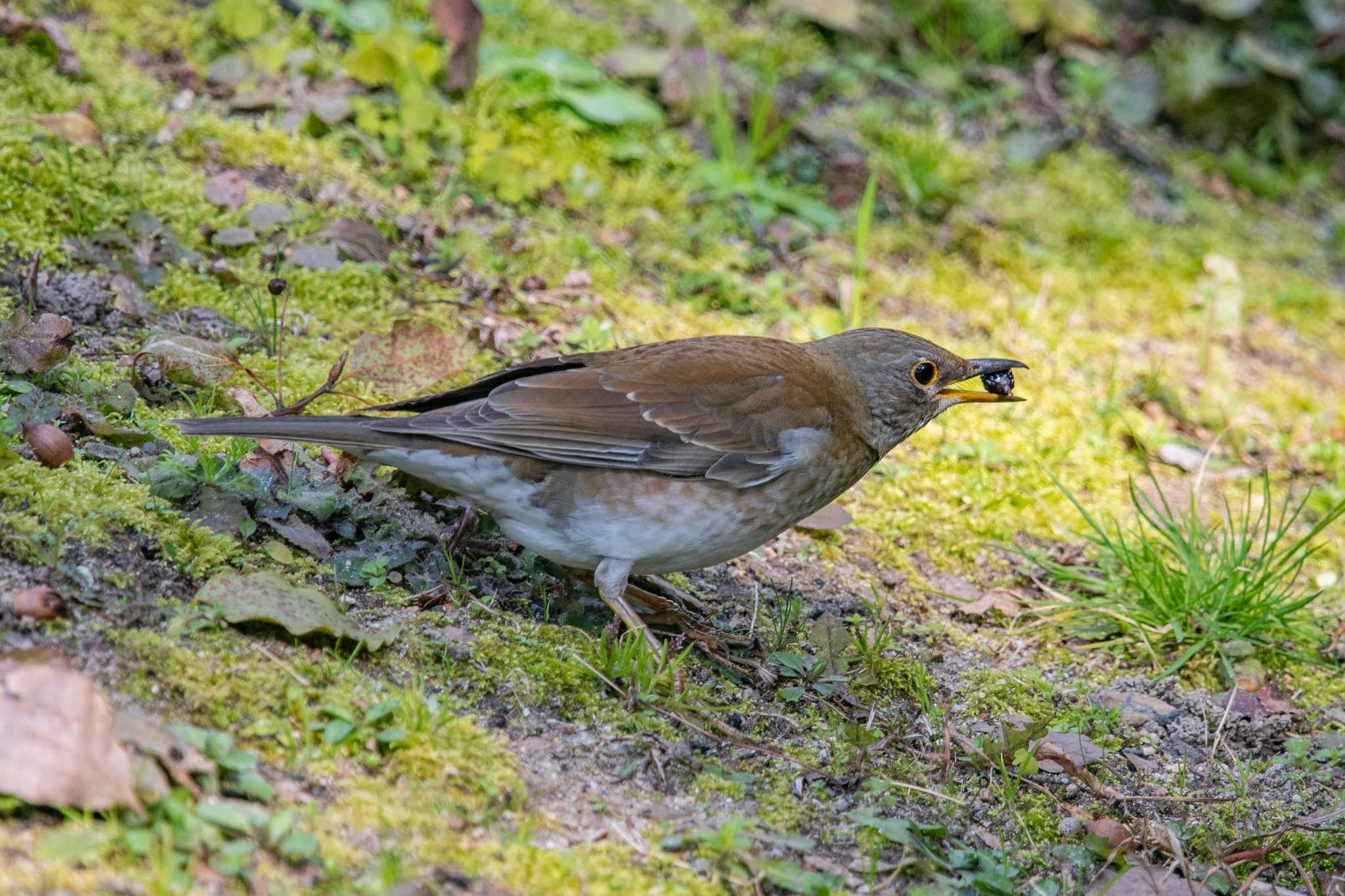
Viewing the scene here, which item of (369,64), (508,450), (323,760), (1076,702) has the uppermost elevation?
(369,64)

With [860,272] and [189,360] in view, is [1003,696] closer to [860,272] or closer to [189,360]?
[860,272]

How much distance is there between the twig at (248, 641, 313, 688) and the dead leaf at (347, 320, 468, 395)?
6.19 feet

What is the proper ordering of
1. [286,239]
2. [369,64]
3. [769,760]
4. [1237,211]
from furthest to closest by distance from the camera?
1. [1237,211]
2. [369,64]
3. [286,239]
4. [769,760]

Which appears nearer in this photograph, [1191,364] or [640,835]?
[640,835]

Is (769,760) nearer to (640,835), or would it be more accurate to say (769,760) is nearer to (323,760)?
(640,835)

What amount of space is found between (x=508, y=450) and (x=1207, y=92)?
750cm

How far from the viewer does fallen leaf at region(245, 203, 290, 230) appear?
586 cm

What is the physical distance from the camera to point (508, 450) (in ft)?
13.7

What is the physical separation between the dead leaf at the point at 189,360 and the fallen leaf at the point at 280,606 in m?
1.30

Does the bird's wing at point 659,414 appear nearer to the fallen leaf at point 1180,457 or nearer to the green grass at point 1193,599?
the green grass at point 1193,599

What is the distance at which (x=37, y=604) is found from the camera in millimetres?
3223

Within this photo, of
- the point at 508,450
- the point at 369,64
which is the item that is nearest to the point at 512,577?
the point at 508,450

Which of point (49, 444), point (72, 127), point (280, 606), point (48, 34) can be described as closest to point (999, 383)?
point (280, 606)

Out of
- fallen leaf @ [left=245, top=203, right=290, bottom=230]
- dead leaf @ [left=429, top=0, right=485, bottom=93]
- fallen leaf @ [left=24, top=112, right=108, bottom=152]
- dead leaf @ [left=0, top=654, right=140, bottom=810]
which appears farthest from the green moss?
fallen leaf @ [left=24, top=112, right=108, bottom=152]
